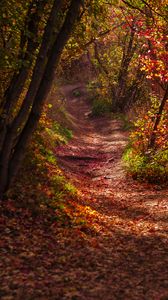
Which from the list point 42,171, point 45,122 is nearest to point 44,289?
point 42,171

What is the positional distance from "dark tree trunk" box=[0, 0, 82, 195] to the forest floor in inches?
50.4

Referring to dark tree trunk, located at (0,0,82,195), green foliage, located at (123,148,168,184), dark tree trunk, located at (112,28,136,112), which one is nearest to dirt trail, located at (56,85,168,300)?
green foliage, located at (123,148,168,184)

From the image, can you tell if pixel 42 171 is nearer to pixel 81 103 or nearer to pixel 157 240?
pixel 157 240

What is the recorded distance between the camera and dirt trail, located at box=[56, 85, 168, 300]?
6500 millimetres

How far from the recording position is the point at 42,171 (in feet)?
41.0

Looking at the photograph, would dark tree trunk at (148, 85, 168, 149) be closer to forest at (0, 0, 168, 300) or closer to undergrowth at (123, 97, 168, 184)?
forest at (0, 0, 168, 300)

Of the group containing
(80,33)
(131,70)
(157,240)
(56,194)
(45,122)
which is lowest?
(157,240)

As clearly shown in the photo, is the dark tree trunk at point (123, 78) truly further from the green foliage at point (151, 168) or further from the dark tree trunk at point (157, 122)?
the green foliage at point (151, 168)

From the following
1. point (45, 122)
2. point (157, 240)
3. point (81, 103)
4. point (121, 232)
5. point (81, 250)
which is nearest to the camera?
point (81, 250)

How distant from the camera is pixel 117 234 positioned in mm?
9617

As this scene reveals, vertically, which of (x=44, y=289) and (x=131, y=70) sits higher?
(x=131, y=70)

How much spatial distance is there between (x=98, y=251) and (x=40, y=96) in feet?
12.0

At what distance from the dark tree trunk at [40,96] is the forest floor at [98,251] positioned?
4.20ft

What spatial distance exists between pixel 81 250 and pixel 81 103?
34958 mm
